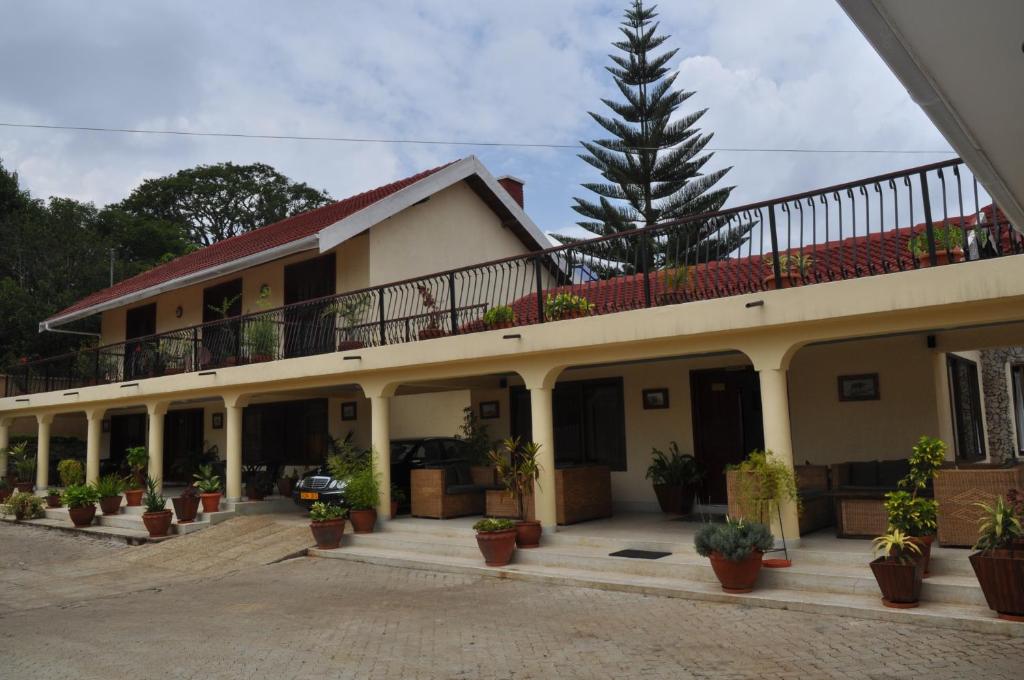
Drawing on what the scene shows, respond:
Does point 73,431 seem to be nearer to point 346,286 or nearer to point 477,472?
point 346,286

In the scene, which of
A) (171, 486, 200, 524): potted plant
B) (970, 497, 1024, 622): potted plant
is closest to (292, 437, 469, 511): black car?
(171, 486, 200, 524): potted plant

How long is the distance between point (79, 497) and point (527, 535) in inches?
388

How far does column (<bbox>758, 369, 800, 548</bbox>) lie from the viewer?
818 cm

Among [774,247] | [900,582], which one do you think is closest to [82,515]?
[774,247]

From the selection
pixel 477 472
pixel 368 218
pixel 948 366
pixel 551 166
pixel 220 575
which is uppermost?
pixel 551 166

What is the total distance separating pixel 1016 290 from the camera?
6.69m

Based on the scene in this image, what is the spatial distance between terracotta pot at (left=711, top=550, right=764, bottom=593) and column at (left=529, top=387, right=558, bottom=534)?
9.84 ft

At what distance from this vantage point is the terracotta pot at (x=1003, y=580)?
5852mm

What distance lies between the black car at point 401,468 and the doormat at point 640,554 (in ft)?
15.5

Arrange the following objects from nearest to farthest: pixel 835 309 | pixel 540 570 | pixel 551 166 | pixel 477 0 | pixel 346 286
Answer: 1. pixel 835 309
2. pixel 477 0
3. pixel 540 570
4. pixel 346 286
5. pixel 551 166

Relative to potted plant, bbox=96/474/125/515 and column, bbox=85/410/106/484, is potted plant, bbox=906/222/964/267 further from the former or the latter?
column, bbox=85/410/106/484

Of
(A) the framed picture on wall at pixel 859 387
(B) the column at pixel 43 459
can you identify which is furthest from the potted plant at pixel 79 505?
(A) the framed picture on wall at pixel 859 387

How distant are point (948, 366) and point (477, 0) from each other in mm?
8103

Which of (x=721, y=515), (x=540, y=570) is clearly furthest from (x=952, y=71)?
(x=721, y=515)
